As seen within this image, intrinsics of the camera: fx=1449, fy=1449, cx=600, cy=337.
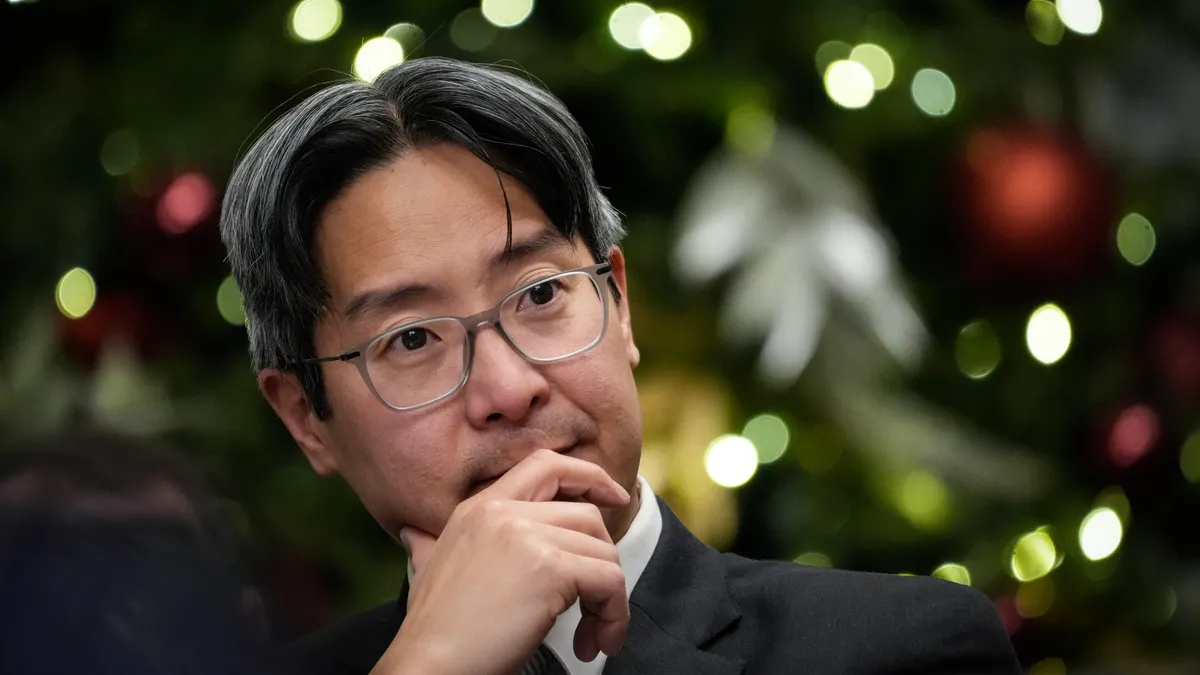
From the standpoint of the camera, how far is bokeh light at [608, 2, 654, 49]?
2.07m

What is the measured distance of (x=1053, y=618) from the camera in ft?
7.68

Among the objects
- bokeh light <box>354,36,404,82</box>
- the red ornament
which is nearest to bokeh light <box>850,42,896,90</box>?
the red ornament

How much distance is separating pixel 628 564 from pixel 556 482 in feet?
0.62

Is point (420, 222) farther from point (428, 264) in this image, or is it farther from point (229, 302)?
point (229, 302)

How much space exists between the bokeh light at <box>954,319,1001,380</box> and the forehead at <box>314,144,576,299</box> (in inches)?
44.7

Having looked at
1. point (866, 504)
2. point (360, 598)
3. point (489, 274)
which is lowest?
point (360, 598)

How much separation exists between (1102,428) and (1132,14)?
2.21 feet

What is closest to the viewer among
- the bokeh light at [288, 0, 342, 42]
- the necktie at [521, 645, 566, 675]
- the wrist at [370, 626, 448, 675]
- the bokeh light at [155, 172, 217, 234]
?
the wrist at [370, 626, 448, 675]

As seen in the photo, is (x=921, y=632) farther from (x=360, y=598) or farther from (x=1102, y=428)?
(x=1102, y=428)

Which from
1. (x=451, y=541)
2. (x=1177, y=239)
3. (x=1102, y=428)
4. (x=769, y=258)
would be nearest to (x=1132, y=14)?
(x=1177, y=239)

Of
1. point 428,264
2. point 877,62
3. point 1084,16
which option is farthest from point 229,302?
point 1084,16

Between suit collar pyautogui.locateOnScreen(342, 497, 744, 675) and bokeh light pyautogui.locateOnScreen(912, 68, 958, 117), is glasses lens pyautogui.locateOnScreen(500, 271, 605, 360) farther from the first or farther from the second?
bokeh light pyautogui.locateOnScreen(912, 68, 958, 117)

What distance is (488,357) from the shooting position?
1.30 m

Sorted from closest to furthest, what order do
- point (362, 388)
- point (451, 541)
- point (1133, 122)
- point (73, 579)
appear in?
point (73, 579), point (451, 541), point (362, 388), point (1133, 122)
